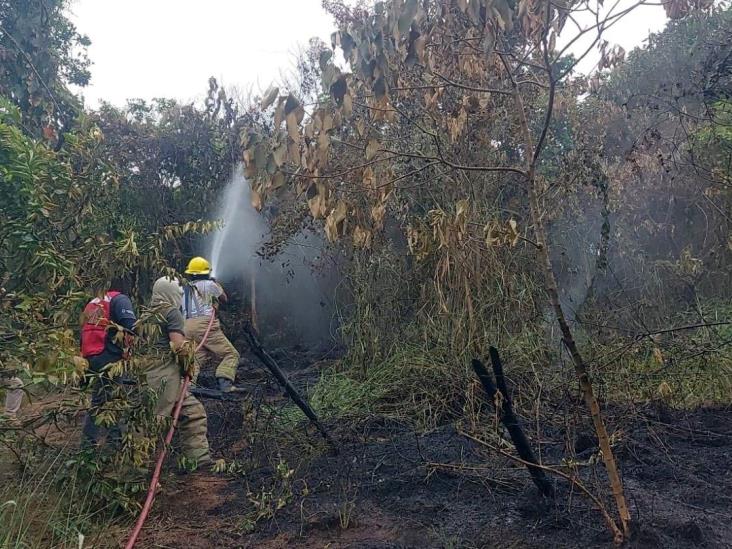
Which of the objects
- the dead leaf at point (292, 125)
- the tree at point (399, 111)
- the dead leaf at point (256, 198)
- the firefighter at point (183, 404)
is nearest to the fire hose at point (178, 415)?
the firefighter at point (183, 404)

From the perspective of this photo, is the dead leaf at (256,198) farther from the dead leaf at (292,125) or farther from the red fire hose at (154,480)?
the red fire hose at (154,480)

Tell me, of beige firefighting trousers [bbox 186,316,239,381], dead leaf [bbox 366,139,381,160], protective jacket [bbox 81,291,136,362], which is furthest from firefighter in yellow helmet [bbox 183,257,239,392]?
dead leaf [bbox 366,139,381,160]

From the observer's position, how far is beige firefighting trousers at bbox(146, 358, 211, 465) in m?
5.11

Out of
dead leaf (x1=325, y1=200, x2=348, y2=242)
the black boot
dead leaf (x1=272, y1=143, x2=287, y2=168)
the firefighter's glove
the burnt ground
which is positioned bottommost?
the burnt ground

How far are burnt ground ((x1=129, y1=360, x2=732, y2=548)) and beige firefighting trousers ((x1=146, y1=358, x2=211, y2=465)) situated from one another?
22cm

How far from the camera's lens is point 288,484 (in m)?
4.30

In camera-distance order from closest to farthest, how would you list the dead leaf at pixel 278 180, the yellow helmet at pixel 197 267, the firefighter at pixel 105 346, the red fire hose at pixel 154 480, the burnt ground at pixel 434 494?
the dead leaf at pixel 278 180, the burnt ground at pixel 434 494, the red fire hose at pixel 154 480, the firefighter at pixel 105 346, the yellow helmet at pixel 197 267

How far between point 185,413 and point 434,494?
210 cm

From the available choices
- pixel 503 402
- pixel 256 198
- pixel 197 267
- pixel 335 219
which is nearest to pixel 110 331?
pixel 197 267

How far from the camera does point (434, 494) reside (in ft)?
13.3

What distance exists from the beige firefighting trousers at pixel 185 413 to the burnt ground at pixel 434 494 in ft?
0.74

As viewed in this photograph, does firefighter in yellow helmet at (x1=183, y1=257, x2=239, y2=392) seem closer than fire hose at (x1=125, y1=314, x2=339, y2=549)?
No

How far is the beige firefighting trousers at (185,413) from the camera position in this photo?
16.8 ft

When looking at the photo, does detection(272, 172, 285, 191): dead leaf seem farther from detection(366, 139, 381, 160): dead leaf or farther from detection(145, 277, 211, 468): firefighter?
detection(145, 277, 211, 468): firefighter
